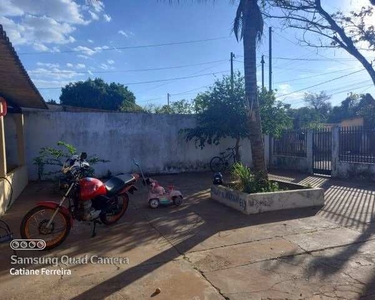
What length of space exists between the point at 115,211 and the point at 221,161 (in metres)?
8.80

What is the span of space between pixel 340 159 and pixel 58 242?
10.3 m

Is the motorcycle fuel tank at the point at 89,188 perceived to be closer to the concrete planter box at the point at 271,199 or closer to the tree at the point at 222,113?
the concrete planter box at the point at 271,199

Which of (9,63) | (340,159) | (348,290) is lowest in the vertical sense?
(348,290)

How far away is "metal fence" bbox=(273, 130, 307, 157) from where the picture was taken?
44.5ft

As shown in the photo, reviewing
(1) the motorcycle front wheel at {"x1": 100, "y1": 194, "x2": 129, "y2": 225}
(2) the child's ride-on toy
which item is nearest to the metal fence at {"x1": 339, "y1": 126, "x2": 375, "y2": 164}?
(2) the child's ride-on toy

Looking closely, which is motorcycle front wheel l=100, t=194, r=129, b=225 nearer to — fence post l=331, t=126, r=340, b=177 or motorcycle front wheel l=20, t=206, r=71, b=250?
motorcycle front wheel l=20, t=206, r=71, b=250

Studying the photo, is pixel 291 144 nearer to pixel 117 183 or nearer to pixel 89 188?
pixel 117 183

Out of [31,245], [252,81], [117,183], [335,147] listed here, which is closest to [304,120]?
[335,147]

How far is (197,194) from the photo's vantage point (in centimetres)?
884

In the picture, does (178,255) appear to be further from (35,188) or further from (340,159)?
(340,159)

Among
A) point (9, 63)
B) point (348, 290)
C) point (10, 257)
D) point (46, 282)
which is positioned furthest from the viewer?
point (9, 63)

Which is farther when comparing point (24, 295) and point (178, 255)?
point (178, 255)

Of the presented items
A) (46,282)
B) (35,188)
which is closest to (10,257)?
(46,282)

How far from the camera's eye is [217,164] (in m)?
14.1
